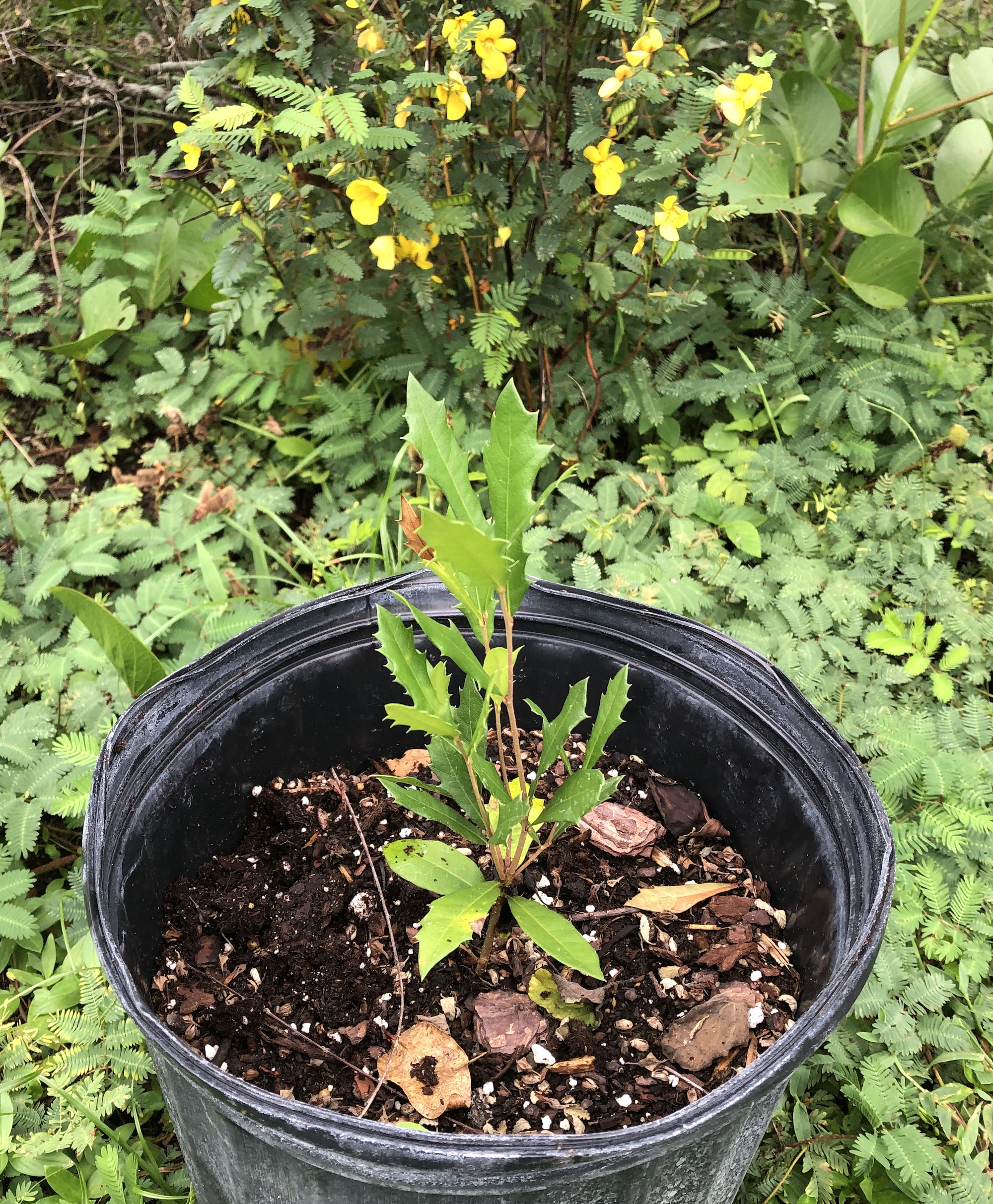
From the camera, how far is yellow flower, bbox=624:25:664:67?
166cm

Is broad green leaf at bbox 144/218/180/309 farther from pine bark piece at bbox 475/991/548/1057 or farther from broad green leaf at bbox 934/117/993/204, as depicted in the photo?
pine bark piece at bbox 475/991/548/1057

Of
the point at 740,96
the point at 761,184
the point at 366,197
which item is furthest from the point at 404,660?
the point at 761,184

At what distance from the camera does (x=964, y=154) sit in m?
2.28

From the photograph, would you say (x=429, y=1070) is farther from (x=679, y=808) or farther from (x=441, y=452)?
(x=441, y=452)

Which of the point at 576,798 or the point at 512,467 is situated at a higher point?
→ the point at 512,467

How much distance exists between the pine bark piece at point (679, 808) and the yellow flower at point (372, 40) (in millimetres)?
1423

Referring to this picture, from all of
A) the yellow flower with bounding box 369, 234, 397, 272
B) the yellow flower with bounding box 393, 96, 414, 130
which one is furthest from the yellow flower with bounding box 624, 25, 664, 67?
the yellow flower with bounding box 369, 234, 397, 272

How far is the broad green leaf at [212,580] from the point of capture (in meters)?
1.98

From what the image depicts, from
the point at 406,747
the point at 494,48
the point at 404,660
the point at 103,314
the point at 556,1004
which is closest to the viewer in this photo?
the point at 404,660

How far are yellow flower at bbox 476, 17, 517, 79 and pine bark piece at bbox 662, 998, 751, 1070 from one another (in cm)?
156

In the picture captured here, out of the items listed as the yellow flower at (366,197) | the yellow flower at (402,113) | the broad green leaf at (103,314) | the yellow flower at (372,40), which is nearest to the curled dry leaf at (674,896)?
the yellow flower at (366,197)

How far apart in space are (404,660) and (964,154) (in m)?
2.17

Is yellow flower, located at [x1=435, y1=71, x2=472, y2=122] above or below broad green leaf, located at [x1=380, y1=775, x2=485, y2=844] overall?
above

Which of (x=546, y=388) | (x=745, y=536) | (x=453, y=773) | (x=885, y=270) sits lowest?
(x=745, y=536)
